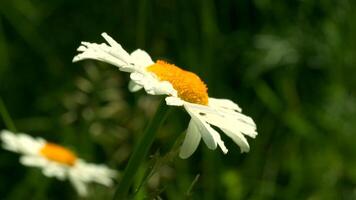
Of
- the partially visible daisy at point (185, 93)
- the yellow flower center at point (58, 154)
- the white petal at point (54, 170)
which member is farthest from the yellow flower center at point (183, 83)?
the yellow flower center at point (58, 154)

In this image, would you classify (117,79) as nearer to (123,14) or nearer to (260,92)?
(123,14)

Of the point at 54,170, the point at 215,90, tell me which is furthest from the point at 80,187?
the point at 215,90

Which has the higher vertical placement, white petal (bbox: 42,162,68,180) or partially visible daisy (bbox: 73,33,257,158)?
white petal (bbox: 42,162,68,180)

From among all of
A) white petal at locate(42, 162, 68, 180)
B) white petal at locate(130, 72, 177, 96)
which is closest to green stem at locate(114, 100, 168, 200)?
white petal at locate(130, 72, 177, 96)

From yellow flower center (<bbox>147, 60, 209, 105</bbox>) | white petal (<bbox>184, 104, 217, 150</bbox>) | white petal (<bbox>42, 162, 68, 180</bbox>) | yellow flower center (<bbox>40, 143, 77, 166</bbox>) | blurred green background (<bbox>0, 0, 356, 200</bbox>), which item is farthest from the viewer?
blurred green background (<bbox>0, 0, 356, 200</bbox>)

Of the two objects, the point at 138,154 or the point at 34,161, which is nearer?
the point at 138,154

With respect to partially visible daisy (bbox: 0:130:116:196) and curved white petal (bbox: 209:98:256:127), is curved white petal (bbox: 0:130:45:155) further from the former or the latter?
curved white petal (bbox: 209:98:256:127)

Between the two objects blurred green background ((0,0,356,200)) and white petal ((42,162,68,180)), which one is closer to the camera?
white petal ((42,162,68,180))

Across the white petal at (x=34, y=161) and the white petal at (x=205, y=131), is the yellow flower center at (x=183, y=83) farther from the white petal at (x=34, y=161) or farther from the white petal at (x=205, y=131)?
the white petal at (x=34, y=161)

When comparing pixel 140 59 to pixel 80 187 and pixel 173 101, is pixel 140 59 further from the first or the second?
pixel 80 187
